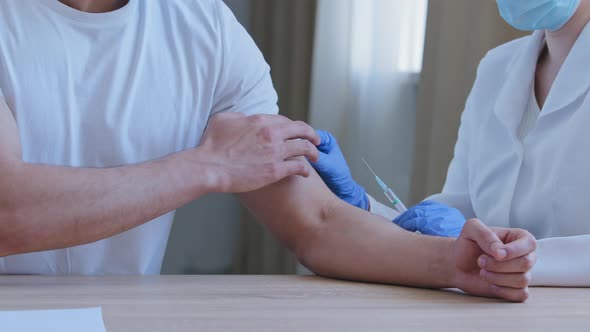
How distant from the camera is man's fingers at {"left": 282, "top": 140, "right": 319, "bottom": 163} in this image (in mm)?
1398

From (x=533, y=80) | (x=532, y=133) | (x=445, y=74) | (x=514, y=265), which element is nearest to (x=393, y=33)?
(x=445, y=74)

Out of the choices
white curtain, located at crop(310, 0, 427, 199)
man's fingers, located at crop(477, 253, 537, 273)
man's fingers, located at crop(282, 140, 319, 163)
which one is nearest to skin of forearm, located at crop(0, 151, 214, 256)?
man's fingers, located at crop(282, 140, 319, 163)

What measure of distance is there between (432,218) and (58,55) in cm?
76

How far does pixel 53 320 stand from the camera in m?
0.92

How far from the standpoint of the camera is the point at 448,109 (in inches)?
121

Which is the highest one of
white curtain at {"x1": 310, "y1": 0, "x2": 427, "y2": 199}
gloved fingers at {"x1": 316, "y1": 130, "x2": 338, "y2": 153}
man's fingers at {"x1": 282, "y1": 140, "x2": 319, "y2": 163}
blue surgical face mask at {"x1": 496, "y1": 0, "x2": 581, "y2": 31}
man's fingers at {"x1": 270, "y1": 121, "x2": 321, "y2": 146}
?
blue surgical face mask at {"x1": 496, "y1": 0, "x2": 581, "y2": 31}

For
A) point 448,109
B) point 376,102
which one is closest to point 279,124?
point 448,109

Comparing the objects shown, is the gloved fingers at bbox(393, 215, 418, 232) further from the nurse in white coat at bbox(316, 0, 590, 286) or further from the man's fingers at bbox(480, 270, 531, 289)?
the man's fingers at bbox(480, 270, 531, 289)

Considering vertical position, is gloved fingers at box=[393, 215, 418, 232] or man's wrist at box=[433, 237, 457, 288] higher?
man's wrist at box=[433, 237, 457, 288]

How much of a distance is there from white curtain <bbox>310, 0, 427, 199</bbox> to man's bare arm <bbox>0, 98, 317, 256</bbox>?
2121mm

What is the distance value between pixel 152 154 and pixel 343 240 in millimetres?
398

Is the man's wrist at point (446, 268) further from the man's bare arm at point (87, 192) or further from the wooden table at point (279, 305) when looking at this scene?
the man's bare arm at point (87, 192)

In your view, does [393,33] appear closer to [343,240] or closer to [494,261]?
[343,240]

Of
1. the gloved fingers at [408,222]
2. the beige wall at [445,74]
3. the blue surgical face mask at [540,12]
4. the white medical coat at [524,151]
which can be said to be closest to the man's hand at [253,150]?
the gloved fingers at [408,222]
